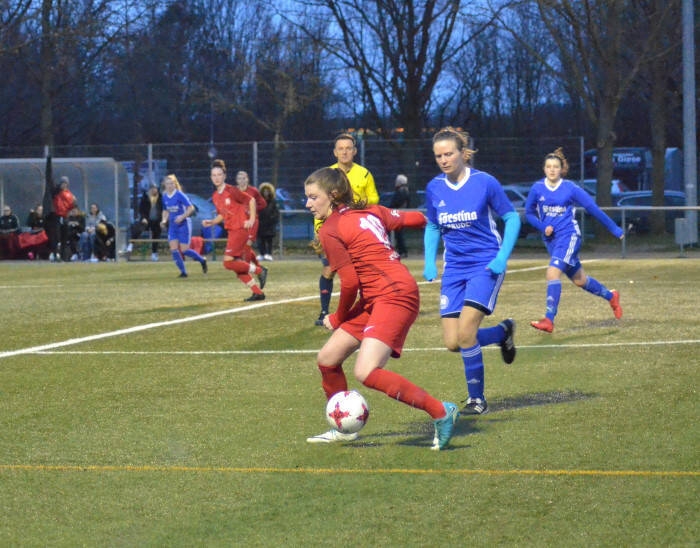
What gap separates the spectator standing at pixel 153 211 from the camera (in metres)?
29.6

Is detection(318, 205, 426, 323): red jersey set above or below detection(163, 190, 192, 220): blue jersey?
below

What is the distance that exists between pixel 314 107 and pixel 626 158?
12039mm

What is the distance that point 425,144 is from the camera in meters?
31.3

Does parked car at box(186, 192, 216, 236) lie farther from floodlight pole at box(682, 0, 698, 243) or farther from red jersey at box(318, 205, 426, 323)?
red jersey at box(318, 205, 426, 323)

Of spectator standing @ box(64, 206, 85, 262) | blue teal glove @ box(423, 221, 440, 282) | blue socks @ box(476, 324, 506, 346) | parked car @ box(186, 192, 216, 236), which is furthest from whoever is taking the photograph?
parked car @ box(186, 192, 216, 236)

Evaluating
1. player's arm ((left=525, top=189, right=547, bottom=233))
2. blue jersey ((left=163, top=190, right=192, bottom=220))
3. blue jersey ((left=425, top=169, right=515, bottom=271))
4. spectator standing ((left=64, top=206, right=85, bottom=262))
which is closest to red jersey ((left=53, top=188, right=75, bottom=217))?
spectator standing ((left=64, top=206, right=85, bottom=262))

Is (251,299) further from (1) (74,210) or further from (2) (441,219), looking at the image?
(1) (74,210)

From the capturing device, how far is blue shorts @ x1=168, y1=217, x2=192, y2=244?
70.6 feet

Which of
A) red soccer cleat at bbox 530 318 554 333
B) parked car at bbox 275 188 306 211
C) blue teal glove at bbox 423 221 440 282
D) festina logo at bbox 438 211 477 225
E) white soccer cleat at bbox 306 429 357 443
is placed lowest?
white soccer cleat at bbox 306 429 357 443

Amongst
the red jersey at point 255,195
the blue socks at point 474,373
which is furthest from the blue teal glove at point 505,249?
the red jersey at point 255,195

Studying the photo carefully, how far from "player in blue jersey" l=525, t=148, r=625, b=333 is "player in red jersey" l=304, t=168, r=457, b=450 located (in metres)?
5.85

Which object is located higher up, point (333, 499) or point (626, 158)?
point (626, 158)

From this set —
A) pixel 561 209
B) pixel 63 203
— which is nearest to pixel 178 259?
pixel 63 203

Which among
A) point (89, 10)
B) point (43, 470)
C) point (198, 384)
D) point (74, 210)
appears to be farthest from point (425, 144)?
point (43, 470)
